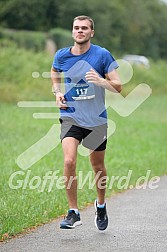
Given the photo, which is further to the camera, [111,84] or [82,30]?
[82,30]

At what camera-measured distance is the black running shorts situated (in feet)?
25.4

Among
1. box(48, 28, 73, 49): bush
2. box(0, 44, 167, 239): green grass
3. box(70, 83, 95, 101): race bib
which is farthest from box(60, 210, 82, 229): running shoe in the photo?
box(48, 28, 73, 49): bush

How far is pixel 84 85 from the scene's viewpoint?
7.72 metres

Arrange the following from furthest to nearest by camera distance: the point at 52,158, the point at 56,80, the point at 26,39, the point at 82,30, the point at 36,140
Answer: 1. the point at 26,39
2. the point at 36,140
3. the point at 52,158
4. the point at 56,80
5. the point at 82,30

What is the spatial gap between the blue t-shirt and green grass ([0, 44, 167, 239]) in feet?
4.57

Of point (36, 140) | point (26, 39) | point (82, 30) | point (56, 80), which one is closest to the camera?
point (82, 30)

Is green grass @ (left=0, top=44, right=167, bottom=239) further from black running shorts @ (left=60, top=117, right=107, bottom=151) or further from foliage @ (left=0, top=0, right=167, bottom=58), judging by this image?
foliage @ (left=0, top=0, right=167, bottom=58)

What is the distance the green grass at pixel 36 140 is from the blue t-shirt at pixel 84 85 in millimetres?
1394

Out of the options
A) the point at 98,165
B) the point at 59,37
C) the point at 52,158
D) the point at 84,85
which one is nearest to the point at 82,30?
the point at 84,85

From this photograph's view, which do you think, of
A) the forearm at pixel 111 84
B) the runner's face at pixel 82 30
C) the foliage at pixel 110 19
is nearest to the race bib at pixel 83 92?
the forearm at pixel 111 84

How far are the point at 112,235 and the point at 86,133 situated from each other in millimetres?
1102

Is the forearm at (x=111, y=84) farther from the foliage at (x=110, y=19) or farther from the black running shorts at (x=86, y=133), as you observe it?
the foliage at (x=110, y=19)

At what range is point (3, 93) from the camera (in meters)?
28.9

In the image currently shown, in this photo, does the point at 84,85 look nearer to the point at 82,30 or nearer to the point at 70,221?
the point at 82,30
